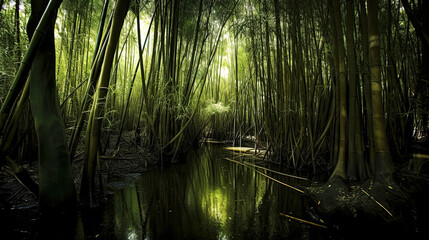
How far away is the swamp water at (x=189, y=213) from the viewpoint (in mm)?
1038

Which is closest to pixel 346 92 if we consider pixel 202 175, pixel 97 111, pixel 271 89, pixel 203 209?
pixel 271 89

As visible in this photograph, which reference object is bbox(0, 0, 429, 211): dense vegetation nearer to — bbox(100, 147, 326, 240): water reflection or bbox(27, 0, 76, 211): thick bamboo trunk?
bbox(27, 0, 76, 211): thick bamboo trunk

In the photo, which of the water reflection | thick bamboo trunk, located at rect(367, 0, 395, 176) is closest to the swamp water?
the water reflection

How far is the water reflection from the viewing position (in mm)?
1066

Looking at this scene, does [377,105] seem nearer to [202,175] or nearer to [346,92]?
[346,92]

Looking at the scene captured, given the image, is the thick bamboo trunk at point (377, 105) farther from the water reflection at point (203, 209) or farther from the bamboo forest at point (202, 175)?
the water reflection at point (203, 209)

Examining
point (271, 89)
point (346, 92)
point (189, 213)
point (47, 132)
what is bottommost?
point (189, 213)

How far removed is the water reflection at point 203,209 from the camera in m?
1.07

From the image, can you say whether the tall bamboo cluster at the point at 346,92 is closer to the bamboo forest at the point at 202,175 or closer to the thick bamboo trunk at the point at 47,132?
the bamboo forest at the point at 202,175

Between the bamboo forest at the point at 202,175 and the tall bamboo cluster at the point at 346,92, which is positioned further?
the tall bamboo cluster at the point at 346,92

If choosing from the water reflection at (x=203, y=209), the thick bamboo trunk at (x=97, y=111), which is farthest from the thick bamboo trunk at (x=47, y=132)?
the water reflection at (x=203, y=209)

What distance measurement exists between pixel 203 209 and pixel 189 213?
0.12 meters

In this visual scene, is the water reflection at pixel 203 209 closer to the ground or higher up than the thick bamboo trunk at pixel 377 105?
closer to the ground

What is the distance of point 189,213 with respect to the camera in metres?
1.32
